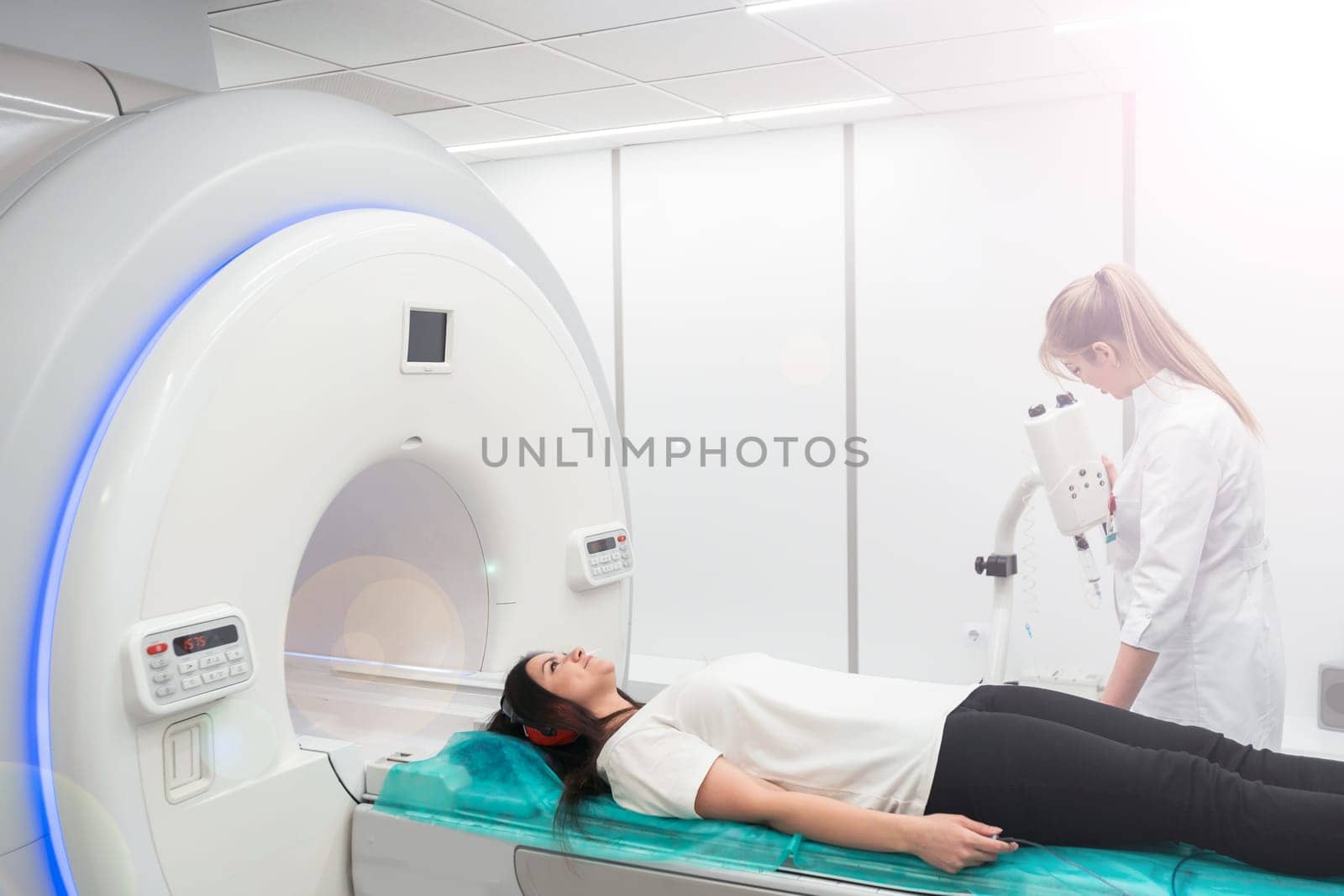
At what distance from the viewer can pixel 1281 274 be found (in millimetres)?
3096

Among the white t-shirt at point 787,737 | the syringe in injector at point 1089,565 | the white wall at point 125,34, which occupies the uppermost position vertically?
the white wall at point 125,34

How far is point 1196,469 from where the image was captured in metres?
1.84

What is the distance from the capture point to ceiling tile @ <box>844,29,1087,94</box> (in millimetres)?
2771

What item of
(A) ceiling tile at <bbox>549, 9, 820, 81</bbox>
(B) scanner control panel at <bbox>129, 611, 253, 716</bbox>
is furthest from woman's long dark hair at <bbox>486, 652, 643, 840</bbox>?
(A) ceiling tile at <bbox>549, 9, 820, 81</bbox>

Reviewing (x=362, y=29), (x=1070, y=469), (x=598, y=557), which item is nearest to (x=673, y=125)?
(x=362, y=29)

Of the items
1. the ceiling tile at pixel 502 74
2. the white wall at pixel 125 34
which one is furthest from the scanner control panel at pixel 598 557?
the ceiling tile at pixel 502 74

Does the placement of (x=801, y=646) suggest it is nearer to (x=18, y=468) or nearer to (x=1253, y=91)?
(x=1253, y=91)

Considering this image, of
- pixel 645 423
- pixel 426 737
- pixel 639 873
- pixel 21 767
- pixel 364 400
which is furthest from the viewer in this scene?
pixel 645 423

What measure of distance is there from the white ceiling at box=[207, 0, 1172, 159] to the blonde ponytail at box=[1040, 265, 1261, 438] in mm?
826

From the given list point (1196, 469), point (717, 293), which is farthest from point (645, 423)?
point (1196, 469)

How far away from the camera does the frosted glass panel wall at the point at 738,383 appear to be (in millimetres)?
3801

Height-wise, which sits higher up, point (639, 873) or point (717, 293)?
point (717, 293)

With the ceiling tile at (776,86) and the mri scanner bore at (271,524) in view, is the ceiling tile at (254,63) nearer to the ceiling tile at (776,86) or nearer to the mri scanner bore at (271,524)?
the ceiling tile at (776,86)

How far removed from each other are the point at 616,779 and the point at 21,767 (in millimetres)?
739
